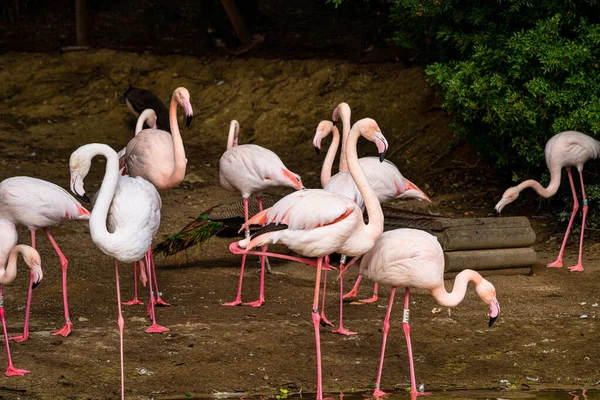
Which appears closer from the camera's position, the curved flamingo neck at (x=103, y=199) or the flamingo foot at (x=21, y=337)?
the curved flamingo neck at (x=103, y=199)

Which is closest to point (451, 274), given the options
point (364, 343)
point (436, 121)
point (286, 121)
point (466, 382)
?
point (364, 343)

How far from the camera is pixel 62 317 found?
6422mm

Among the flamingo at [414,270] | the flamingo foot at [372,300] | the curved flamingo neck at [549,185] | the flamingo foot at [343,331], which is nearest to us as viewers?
the flamingo at [414,270]

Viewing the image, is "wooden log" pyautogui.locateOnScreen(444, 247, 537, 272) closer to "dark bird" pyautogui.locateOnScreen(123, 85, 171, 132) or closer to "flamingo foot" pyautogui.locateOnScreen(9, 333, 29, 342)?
"flamingo foot" pyautogui.locateOnScreen(9, 333, 29, 342)

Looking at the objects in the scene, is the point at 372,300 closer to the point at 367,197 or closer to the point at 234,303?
the point at 234,303

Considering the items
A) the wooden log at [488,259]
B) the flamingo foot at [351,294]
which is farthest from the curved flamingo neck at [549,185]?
the flamingo foot at [351,294]

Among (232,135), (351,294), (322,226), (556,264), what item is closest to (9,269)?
(322,226)

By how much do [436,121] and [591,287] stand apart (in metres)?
4.85

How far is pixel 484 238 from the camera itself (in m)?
7.56

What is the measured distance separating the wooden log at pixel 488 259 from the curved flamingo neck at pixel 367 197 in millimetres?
1917

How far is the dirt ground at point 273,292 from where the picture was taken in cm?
551

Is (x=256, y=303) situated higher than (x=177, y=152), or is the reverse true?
(x=177, y=152)

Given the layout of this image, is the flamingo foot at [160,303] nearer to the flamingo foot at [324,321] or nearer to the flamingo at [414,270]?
the flamingo foot at [324,321]

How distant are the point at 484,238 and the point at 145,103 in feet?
20.7
